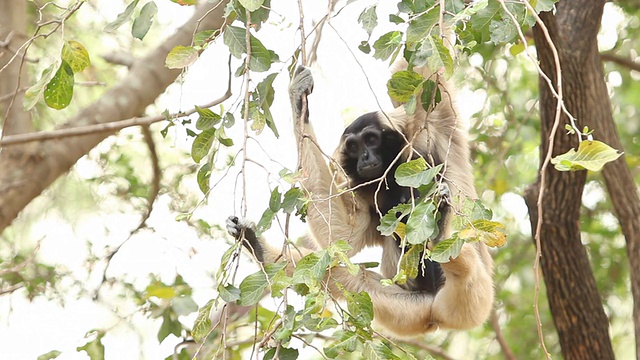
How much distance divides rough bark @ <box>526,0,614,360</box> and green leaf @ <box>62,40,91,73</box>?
3.35 meters

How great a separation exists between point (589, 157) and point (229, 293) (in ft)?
4.11

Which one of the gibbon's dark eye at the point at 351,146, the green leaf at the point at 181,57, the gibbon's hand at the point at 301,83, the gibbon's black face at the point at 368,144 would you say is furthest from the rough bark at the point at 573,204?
the green leaf at the point at 181,57

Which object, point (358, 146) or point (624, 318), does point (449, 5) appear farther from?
point (624, 318)

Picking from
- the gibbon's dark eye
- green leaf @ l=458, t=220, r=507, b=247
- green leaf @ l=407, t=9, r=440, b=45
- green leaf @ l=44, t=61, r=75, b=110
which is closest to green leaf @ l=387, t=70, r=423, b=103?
green leaf @ l=407, t=9, r=440, b=45

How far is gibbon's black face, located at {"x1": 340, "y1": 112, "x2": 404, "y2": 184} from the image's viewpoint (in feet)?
16.0

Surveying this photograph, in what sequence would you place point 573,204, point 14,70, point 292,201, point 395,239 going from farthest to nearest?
point 14,70 < point 573,204 < point 395,239 < point 292,201

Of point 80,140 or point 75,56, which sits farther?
point 80,140

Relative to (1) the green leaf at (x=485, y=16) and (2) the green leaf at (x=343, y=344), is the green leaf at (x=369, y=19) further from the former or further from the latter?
(2) the green leaf at (x=343, y=344)

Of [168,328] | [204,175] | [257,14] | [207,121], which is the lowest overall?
[168,328]

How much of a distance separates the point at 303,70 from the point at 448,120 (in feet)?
4.81

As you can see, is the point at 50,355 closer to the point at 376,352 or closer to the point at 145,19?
the point at 145,19

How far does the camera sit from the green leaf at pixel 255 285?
276 cm

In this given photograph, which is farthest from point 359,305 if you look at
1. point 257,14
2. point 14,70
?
point 14,70

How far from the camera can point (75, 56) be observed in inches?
126
